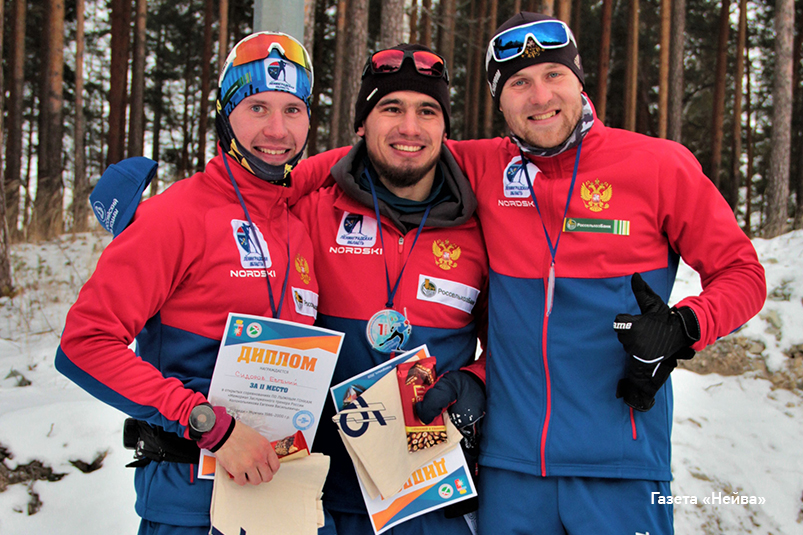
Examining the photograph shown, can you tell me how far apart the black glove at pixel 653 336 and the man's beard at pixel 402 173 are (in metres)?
1.10

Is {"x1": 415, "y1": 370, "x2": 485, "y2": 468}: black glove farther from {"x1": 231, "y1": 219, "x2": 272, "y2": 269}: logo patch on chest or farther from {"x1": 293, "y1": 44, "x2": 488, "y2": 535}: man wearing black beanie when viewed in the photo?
{"x1": 231, "y1": 219, "x2": 272, "y2": 269}: logo patch on chest

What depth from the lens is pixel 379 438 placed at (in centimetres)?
217

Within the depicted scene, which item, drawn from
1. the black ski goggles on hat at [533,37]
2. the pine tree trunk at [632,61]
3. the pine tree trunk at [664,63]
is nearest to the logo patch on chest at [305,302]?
the black ski goggles on hat at [533,37]

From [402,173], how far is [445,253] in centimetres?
44

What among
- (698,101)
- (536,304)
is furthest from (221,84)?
(698,101)

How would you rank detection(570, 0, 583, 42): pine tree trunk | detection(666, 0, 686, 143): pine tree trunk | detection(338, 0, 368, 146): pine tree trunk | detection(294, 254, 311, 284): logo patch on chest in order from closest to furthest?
1. detection(294, 254, 311, 284): logo patch on chest
2. detection(338, 0, 368, 146): pine tree trunk
3. detection(666, 0, 686, 143): pine tree trunk
4. detection(570, 0, 583, 42): pine tree trunk

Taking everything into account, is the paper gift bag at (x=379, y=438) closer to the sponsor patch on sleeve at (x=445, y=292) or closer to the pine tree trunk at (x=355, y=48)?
the sponsor patch on sleeve at (x=445, y=292)

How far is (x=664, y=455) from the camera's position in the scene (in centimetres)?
226

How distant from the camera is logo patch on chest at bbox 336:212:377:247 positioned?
2.64m

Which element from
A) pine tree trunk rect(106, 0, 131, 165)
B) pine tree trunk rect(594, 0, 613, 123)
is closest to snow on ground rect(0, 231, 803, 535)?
pine tree trunk rect(106, 0, 131, 165)

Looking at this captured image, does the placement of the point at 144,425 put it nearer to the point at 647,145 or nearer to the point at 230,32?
the point at 647,145

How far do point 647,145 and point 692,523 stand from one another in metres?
2.67

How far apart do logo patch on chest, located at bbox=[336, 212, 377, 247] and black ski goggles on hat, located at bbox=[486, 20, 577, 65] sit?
37.9 inches

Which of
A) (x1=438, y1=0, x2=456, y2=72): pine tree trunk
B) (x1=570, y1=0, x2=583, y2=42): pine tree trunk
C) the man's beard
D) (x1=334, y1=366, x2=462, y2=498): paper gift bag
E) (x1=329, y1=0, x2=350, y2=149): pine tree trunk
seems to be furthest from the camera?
(x1=438, y1=0, x2=456, y2=72): pine tree trunk
